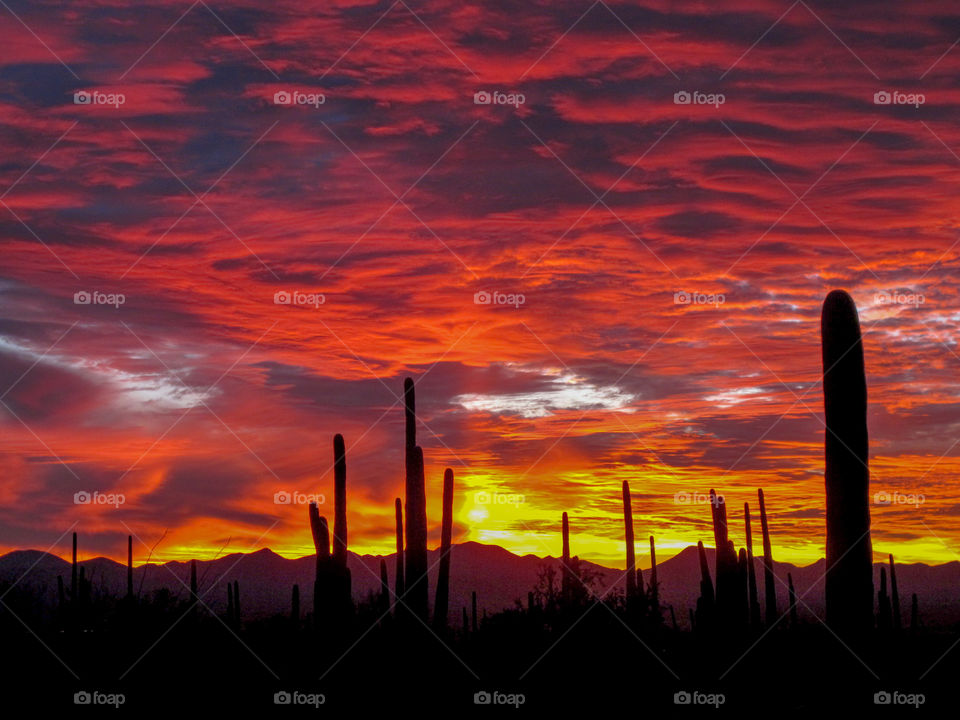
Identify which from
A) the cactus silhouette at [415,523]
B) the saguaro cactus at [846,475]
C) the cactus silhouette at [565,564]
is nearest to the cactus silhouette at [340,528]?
the cactus silhouette at [415,523]

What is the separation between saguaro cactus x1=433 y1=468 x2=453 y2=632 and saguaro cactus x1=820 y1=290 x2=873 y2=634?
9.96m

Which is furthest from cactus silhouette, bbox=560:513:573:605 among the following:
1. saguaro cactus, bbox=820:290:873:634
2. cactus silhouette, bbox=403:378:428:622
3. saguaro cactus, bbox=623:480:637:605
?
saguaro cactus, bbox=820:290:873:634

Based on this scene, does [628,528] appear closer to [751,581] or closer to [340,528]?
[751,581]

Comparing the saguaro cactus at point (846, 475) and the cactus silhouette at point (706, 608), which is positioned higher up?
the saguaro cactus at point (846, 475)

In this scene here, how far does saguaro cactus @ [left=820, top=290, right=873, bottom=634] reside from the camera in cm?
1385

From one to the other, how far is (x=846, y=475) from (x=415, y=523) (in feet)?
32.7

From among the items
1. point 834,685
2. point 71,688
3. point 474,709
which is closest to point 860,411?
point 834,685

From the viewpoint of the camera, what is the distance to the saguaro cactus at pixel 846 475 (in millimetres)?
13852

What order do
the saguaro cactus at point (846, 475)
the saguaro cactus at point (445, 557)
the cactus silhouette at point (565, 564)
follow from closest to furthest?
the saguaro cactus at point (846, 475)
the saguaro cactus at point (445, 557)
the cactus silhouette at point (565, 564)

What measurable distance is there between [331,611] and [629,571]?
962 centimetres

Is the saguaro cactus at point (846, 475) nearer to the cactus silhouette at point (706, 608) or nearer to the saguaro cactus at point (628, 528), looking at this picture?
the cactus silhouette at point (706, 608)

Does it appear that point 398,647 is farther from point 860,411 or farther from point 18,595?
point 18,595

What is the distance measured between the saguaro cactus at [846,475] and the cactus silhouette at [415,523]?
30.3 feet

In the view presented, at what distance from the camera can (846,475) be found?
14055 mm
